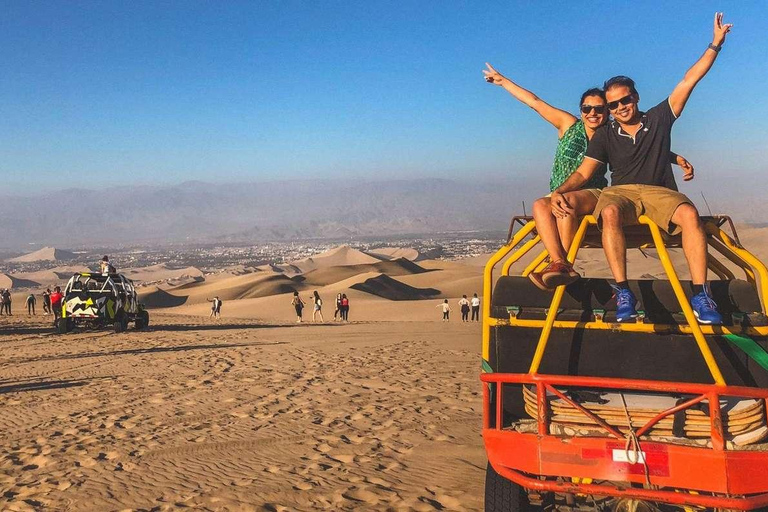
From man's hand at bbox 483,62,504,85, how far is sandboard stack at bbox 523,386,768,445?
2.67 metres

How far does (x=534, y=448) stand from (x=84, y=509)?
3.86 metres

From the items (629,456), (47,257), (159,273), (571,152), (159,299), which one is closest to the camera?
(629,456)

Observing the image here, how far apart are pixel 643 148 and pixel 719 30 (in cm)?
89

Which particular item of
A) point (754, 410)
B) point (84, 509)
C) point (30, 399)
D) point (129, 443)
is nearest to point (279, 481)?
point (84, 509)

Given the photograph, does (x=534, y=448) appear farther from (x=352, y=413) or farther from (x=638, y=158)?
(x=352, y=413)

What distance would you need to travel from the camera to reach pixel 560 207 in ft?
13.4

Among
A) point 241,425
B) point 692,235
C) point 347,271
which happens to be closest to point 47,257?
point 347,271

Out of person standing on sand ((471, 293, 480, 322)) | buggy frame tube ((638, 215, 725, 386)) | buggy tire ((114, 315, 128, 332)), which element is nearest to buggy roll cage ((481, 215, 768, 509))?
buggy frame tube ((638, 215, 725, 386))

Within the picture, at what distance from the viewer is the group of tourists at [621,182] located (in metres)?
3.86

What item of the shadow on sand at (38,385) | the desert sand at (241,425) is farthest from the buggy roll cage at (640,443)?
the shadow on sand at (38,385)

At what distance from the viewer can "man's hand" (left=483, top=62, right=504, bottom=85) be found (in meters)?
5.61

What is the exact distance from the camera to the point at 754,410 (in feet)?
11.6

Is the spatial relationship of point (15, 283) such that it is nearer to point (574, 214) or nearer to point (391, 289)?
point (391, 289)

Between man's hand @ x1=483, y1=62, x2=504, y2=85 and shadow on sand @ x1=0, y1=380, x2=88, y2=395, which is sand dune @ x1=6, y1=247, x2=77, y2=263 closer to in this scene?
shadow on sand @ x1=0, y1=380, x2=88, y2=395
